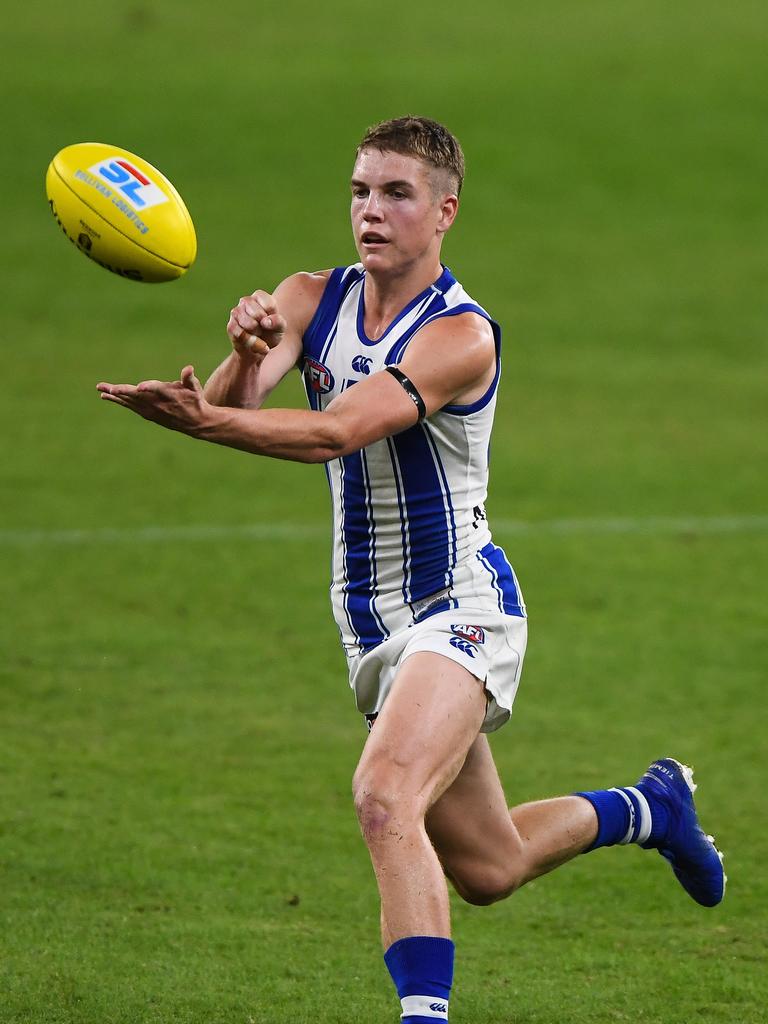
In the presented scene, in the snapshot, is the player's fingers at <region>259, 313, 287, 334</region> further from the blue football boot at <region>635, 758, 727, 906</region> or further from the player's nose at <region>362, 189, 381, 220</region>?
the blue football boot at <region>635, 758, 727, 906</region>

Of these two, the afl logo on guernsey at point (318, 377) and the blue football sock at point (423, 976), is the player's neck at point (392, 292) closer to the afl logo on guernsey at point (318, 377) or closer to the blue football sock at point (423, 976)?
the afl logo on guernsey at point (318, 377)

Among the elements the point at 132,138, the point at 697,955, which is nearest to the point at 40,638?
the point at 697,955

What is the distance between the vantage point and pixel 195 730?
8828mm

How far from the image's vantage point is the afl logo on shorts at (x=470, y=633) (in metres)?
5.45

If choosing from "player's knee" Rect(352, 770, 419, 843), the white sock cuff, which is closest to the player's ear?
→ "player's knee" Rect(352, 770, 419, 843)

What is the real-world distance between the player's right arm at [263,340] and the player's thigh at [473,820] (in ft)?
4.69

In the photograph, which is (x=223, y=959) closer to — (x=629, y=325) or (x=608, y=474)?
(x=608, y=474)

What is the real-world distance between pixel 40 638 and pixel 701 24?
2035 centimetres

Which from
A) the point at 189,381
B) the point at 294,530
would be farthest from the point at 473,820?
the point at 294,530

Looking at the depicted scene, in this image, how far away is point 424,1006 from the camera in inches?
189

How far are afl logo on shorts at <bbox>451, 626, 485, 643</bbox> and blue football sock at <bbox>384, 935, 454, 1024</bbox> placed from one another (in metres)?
1.04

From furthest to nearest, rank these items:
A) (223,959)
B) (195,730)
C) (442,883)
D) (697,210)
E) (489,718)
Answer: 1. (697,210)
2. (195,730)
3. (223,959)
4. (489,718)
5. (442,883)

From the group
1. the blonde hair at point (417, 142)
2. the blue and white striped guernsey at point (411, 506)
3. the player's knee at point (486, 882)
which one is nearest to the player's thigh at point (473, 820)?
the player's knee at point (486, 882)

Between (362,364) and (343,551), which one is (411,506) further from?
(362,364)
